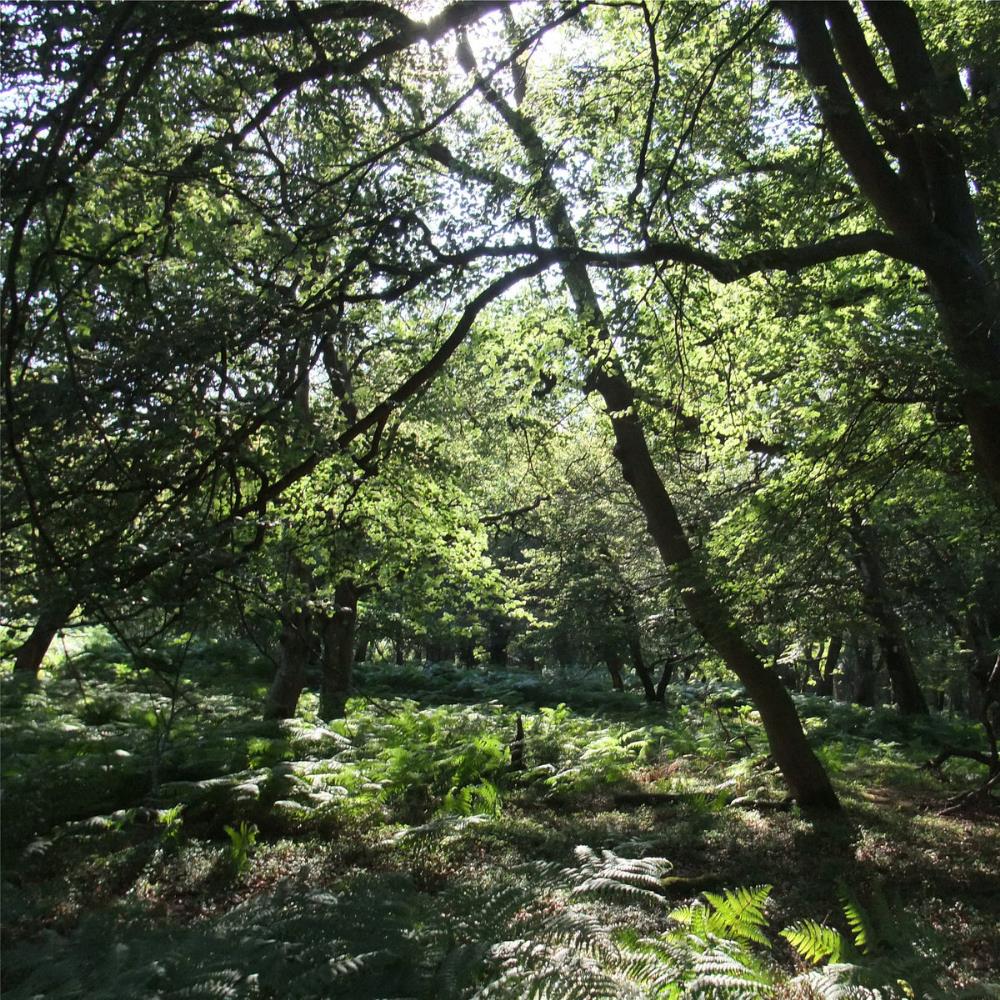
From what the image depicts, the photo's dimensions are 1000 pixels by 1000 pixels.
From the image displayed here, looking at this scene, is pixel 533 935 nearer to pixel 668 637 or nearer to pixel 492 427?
pixel 668 637

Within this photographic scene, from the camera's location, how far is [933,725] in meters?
14.6

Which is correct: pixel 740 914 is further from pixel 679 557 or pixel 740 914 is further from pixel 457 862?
pixel 679 557

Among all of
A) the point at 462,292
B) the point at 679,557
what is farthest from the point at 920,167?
the point at 679,557

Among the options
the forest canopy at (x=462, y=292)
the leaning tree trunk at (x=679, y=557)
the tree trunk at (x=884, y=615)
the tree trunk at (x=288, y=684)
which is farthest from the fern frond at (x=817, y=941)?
the tree trunk at (x=288, y=684)

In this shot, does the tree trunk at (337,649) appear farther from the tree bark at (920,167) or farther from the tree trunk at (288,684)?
the tree bark at (920,167)

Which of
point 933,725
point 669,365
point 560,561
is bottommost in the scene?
point 933,725

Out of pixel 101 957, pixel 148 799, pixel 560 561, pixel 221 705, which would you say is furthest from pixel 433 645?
pixel 101 957

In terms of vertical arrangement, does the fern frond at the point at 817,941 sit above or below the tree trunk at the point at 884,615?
below

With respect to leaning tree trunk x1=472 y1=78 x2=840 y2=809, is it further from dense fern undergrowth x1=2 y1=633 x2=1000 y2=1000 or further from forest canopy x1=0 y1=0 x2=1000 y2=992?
dense fern undergrowth x1=2 y1=633 x2=1000 y2=1000

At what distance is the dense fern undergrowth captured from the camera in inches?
123

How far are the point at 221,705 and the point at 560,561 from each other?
6.74 m

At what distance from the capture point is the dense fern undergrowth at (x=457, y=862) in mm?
3129

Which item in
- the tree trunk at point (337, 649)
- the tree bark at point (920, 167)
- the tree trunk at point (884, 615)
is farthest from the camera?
the tree trunk at point (337, 649)

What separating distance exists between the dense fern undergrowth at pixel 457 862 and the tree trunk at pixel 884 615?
2.00 m
